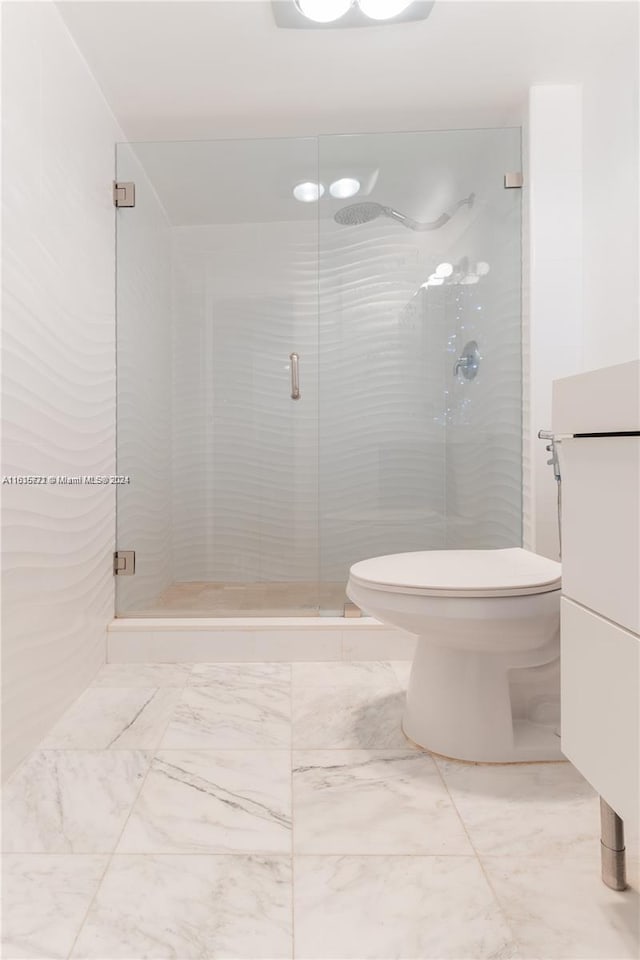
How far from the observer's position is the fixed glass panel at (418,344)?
2090mm

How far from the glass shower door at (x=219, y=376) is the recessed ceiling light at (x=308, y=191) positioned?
2cm

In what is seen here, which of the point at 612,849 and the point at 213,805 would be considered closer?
the point at 612,849

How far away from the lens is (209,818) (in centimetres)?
107

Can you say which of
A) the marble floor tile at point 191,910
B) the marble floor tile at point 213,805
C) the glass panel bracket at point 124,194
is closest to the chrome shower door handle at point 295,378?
the glass panel bracket at point 124,194

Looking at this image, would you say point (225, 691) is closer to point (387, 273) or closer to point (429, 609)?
point (429, 609)

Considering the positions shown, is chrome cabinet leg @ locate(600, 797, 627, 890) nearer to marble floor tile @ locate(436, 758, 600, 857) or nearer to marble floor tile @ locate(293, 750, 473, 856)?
marble floor tile @ locate(436, 758, 600, 857)

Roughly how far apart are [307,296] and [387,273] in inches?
12.3

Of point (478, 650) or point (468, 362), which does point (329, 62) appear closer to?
point (468, 362)

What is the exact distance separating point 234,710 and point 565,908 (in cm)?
93

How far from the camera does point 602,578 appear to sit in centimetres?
72

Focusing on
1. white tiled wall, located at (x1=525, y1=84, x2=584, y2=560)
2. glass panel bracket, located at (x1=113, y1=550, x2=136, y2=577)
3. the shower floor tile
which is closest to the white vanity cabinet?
the shower floor tile

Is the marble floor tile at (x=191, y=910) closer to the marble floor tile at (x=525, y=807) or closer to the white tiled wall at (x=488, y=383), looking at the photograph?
the marble floor tile at (x=525, y=807)

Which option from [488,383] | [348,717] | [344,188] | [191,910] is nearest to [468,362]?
[488,383]

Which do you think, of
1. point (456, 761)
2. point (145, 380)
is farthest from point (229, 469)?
point (456, 761)
